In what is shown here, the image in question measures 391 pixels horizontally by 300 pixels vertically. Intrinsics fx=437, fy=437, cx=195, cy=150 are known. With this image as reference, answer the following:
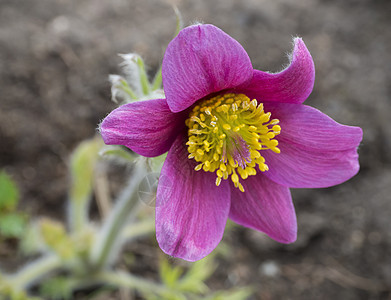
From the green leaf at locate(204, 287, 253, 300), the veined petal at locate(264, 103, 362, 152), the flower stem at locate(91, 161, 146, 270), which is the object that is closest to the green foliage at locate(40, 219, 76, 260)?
the flower stem at locate(91, 161, 146, 270)

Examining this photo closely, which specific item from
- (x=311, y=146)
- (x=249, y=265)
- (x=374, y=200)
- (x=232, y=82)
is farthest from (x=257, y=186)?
(x=374, y=200)

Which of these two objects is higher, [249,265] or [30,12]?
[30,12]

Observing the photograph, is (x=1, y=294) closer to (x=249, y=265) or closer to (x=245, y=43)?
(x=249, y=265)

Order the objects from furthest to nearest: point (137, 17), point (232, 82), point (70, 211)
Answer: point (137, 17), point (70, 211), point (232, 82)

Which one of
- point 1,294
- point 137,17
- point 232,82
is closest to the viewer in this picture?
point 232,82

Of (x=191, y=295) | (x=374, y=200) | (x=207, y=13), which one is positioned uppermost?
(x=207, y=13)

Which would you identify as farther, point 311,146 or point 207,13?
point 207,13

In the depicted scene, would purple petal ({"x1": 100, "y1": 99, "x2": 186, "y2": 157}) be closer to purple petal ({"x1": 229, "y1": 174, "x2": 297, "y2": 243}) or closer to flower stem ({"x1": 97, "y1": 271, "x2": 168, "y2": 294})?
purple petal ({"x1": 229, "y1": 174, "x2": 297, "y2": 243})
